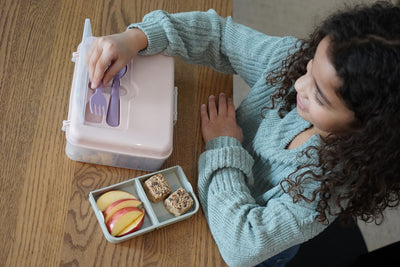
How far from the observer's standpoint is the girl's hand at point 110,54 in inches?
33.3

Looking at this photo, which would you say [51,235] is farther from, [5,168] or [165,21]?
[165,21]

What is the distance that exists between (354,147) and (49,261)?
548 millimetres

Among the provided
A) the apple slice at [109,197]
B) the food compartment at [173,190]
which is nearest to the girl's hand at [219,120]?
the food compartment at [173,190]

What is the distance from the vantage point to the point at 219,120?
3.20 ft

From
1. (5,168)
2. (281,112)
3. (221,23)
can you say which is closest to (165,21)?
(221,23)

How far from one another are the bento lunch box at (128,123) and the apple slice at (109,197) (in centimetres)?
6

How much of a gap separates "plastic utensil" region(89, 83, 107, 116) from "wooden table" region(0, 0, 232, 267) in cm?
10

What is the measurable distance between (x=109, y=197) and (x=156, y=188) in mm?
84

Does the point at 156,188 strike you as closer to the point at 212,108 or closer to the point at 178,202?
the point at 178,202

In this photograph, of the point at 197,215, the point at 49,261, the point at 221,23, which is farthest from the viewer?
the point at 221,23

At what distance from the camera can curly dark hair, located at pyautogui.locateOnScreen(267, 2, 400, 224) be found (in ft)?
2.36

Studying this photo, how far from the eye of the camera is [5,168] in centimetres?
83

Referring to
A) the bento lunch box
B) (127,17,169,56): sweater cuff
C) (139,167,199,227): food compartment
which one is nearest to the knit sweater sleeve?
(127,17,169,56): sweater cuff

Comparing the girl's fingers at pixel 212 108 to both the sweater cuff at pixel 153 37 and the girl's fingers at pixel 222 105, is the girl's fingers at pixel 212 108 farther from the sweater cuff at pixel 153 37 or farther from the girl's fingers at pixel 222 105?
the sweater cuff at pixel 153 37
